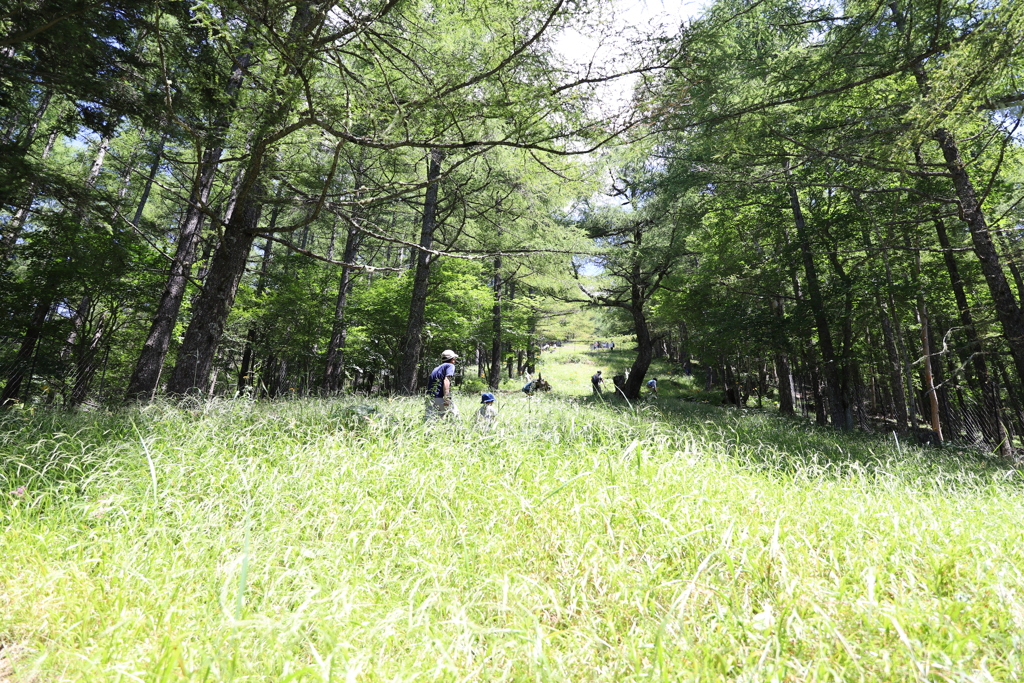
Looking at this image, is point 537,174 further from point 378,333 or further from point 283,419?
point 378,333

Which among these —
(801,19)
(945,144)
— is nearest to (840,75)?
(801,19)

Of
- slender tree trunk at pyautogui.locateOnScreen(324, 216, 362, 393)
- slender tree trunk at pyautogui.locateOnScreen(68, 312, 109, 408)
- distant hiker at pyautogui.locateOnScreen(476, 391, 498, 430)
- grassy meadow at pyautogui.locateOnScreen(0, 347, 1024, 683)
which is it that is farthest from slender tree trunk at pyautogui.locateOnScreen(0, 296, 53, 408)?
distant hiker at pyautogui.locateOnScreen(476, 391, 498, 430)

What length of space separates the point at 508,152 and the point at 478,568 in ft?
21.9

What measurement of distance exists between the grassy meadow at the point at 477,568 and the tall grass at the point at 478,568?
0.02m

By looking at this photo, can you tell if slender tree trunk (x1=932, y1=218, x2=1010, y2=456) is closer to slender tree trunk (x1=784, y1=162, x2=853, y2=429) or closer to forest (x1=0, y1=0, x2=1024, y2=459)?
forest (x1=0, y1=0, x2=1024, y2=459)

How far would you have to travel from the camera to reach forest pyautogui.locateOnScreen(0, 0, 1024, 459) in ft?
12.8

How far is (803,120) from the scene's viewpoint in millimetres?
7211

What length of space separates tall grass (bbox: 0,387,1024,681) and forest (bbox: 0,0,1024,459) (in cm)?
264

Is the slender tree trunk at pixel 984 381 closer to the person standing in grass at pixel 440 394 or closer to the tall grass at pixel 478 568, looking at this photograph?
the tall grass at pixel 478 568

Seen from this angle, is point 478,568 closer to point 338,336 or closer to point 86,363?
point 86,363

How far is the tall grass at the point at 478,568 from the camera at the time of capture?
5.44ft

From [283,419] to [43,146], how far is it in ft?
47.3

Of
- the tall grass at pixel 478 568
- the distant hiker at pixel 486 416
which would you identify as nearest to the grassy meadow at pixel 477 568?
the tall grass at pixel 478 568

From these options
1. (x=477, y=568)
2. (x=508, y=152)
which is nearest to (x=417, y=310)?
(x=508, y=152)
